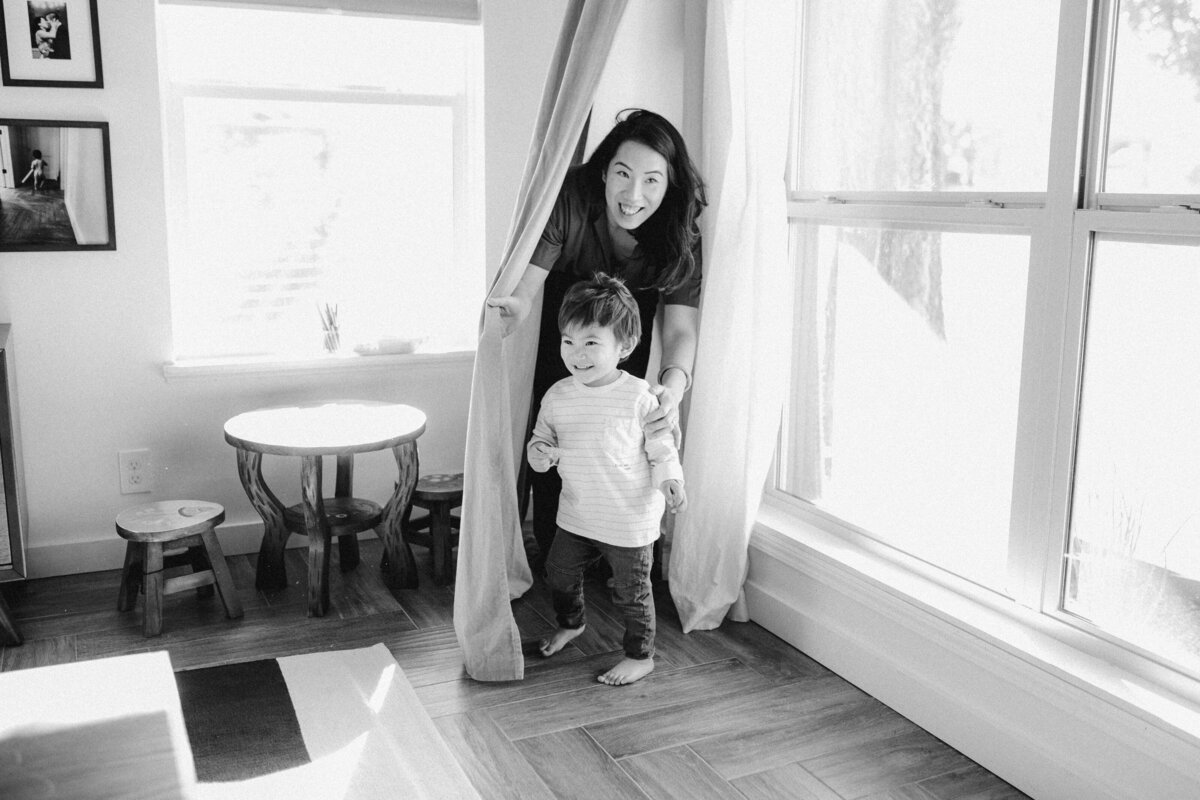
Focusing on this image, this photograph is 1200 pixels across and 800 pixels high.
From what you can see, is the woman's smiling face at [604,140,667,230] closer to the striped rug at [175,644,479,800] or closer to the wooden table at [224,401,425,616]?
the wooden table at [224,401,425,616]

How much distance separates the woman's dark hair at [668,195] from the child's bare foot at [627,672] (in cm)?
95

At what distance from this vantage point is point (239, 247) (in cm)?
358

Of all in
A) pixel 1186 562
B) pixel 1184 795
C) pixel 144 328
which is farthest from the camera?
pixel 144 328

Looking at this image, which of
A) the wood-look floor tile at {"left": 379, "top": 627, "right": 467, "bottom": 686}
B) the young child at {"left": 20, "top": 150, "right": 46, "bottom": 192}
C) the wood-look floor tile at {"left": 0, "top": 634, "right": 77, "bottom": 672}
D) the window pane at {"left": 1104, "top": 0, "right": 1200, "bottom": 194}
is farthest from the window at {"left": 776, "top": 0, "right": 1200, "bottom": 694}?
the young child at {"left": 20, "top": 150, "right": 46, "bottom": 192}

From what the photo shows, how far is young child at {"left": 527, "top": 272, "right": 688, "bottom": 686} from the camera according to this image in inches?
104

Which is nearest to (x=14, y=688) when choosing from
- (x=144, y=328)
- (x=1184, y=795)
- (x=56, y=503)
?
(x=56, y=503)

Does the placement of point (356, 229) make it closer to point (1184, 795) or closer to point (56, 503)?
point (56, 503)

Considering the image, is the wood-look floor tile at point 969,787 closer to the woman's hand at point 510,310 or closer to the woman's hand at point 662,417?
the woman's hand at point 662,417

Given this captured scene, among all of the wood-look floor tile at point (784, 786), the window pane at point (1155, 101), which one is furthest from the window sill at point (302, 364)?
the window pane at point (1155, 101)

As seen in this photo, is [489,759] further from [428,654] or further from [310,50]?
[310,50]

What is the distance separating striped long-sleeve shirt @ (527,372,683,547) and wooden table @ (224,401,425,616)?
0.64 m

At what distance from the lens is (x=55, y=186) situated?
3.25m

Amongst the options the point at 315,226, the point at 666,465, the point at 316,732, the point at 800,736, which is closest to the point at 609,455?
the point at 666,465

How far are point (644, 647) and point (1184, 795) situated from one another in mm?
1236
